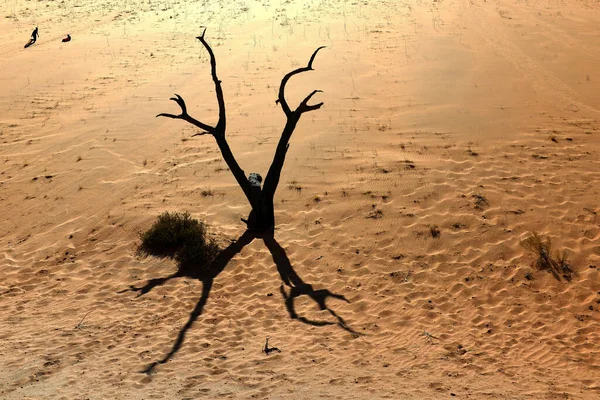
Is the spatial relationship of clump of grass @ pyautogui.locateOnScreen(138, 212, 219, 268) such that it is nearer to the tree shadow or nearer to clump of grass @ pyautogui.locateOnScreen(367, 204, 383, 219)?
the tree shadow

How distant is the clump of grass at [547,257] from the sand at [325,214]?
105 mm

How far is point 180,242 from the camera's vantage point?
8859mm

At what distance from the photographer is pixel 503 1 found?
20.1 m

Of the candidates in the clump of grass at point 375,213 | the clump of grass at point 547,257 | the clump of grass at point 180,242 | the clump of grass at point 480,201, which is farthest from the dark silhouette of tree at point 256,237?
the clump of grass at point 480,201

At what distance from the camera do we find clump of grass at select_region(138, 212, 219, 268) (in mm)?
8578

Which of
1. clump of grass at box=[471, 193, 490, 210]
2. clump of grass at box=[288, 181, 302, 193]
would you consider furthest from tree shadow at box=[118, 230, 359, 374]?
clump of grass at box=[471, 193, 490, 210]

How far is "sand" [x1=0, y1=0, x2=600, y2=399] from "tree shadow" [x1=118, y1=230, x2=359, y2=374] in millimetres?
52

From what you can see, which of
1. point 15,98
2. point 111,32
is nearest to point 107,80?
point 15,98

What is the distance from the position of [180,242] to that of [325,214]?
2.10 meters

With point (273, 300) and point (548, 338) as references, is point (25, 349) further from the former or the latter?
point (548, 338)

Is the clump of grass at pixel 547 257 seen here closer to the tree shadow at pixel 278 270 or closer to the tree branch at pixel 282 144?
the tree shadow at pixel 278 270

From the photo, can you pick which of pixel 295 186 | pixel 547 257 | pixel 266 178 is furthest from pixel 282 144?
pixel 547 257

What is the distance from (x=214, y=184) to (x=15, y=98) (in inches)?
267

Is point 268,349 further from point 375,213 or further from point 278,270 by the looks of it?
point 375,213
